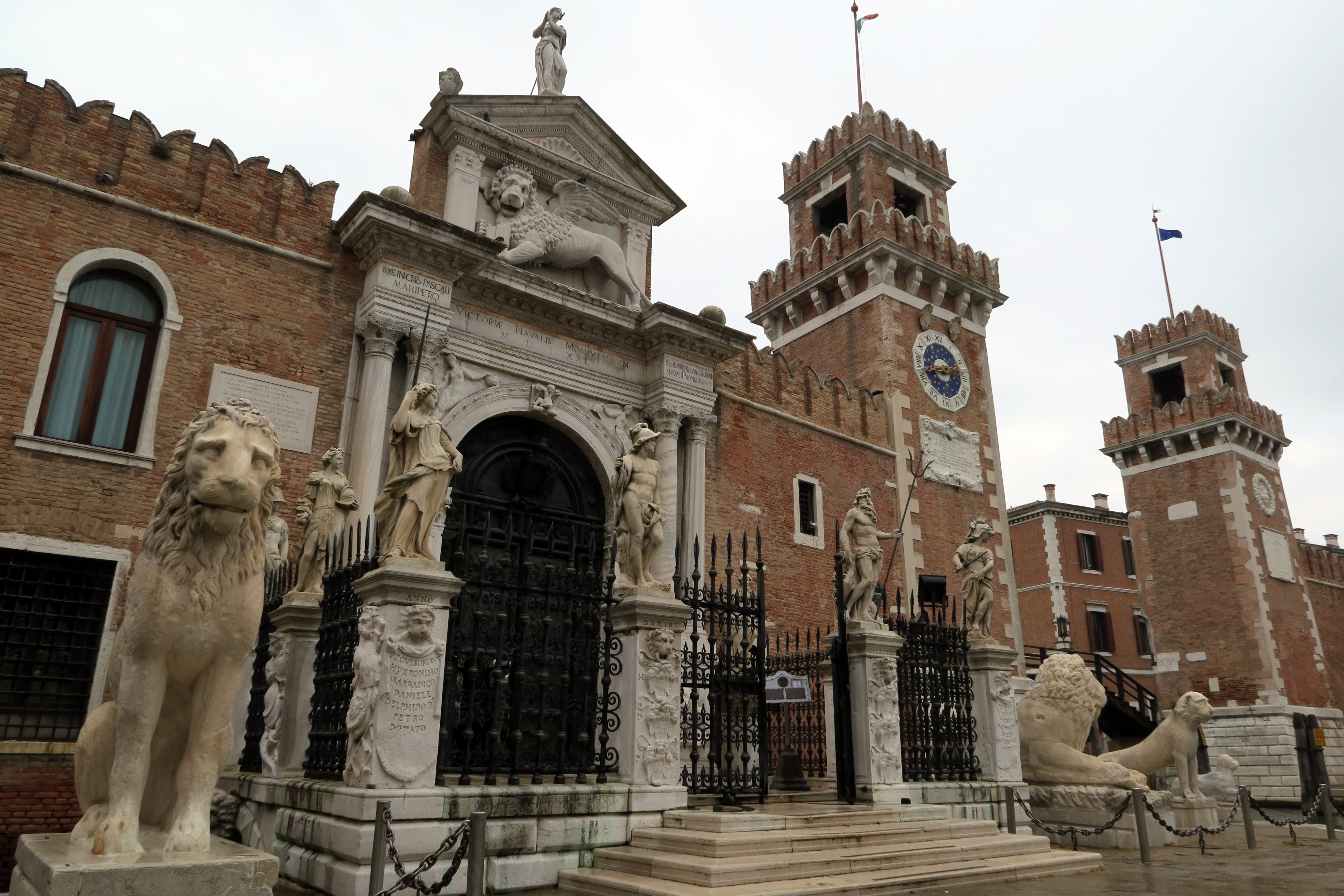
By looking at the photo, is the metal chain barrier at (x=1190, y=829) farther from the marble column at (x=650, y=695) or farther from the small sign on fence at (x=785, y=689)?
the marble column at (x=650, y=695)

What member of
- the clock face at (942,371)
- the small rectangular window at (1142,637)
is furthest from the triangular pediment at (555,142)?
the small rectangular window at (1142,637)

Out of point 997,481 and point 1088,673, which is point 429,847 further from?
point 997,481

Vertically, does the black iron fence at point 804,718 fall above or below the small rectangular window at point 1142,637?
below

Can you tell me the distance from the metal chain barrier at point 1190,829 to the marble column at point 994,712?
4.70 ft

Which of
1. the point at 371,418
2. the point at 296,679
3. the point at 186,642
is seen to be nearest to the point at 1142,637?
the point at 371,418

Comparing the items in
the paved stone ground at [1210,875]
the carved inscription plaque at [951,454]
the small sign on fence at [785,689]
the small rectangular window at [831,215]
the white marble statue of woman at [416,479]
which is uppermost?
the small rectangular window at [831,215]

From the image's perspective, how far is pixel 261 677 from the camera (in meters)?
8.91

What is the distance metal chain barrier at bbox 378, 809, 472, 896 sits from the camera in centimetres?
498

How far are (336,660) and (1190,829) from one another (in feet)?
34.8

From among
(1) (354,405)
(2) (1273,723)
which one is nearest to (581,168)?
(1) (354,405)

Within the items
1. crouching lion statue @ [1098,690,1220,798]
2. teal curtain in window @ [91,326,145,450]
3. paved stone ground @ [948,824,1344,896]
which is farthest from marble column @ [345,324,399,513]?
crouching lion statue @ [1098,690,1220,798]

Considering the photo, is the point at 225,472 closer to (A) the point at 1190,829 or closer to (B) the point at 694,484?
(B) the point at 694,484

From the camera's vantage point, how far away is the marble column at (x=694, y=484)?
1418 centimetres

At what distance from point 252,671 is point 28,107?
23.8 feet
